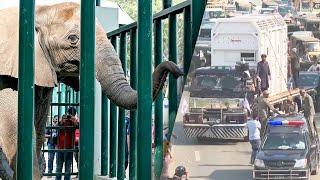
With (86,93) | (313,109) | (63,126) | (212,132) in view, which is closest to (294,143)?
(313,109)

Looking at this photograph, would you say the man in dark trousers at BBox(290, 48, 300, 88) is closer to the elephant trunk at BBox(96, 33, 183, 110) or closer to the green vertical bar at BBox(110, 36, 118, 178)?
the elephant trunk at BBox(96, 33, 183, 110)

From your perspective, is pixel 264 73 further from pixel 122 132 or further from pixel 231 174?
pixel 122 132

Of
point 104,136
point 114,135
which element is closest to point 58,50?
point 114,135

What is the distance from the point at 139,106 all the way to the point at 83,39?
0.63ft

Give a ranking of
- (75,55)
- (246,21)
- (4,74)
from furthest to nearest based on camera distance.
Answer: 1. (75,55)
2. (4,74)
3. (246,21)

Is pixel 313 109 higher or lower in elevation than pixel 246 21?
lower

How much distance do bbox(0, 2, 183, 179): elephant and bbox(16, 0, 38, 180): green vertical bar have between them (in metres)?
1.64

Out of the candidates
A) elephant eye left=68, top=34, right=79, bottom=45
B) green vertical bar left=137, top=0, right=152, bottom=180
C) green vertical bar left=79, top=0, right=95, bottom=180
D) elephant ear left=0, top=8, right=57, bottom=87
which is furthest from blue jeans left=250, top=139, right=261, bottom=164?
elephant eye left=68, top=34, right=79, bottom=45

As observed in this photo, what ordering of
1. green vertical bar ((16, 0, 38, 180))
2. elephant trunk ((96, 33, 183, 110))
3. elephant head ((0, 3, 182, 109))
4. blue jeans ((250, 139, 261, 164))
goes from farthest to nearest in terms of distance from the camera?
1. elephant head ((0, 3, 182, 109))
2. elephant trunk ((96, 33, 183, 110))
3. blue jeans ((250, 139, 261, 164))
4. green vertical bar ((16, 0, 38, 180))

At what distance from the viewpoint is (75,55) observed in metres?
4.00

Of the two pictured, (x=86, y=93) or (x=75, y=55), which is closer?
(x=86, y=93)

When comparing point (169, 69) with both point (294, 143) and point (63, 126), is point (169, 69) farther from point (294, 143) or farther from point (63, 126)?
point (63, 126)

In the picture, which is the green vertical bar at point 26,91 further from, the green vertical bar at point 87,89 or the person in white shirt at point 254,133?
the person in white shirt at point 254,133

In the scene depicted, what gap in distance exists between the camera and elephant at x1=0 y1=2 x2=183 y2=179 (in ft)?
12.2
